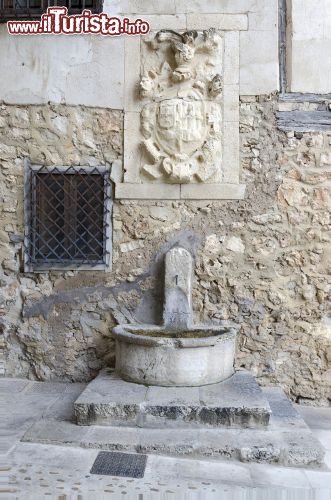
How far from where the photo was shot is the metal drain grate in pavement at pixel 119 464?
291 centimetres

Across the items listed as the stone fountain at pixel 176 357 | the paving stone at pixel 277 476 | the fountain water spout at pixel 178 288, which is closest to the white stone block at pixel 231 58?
the fountain water spout at pixel 178 288

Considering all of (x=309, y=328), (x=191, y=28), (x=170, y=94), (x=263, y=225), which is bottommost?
(x=309, y=328)

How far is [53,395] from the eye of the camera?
411 cm

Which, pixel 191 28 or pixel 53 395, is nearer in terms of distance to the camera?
pixel 53 395

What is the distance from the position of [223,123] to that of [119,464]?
8.79 feet

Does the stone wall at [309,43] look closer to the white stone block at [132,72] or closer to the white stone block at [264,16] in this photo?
the white stone block at [264,16]

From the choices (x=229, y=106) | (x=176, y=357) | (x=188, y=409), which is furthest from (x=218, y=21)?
(x=188, y=409)

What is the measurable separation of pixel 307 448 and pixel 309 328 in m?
1.36

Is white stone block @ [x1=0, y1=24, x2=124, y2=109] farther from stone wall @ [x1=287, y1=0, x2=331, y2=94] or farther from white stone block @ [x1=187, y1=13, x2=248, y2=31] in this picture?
stone wall @ [x1=287, y1=0, x2=331, y2=94]

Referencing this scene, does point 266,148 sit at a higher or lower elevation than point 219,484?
higher

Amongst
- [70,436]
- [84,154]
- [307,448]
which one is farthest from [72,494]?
[84,154]

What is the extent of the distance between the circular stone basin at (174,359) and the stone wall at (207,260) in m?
0.58

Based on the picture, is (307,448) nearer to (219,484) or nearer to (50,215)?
(219,484)

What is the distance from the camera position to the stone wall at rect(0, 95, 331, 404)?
4.35 m
